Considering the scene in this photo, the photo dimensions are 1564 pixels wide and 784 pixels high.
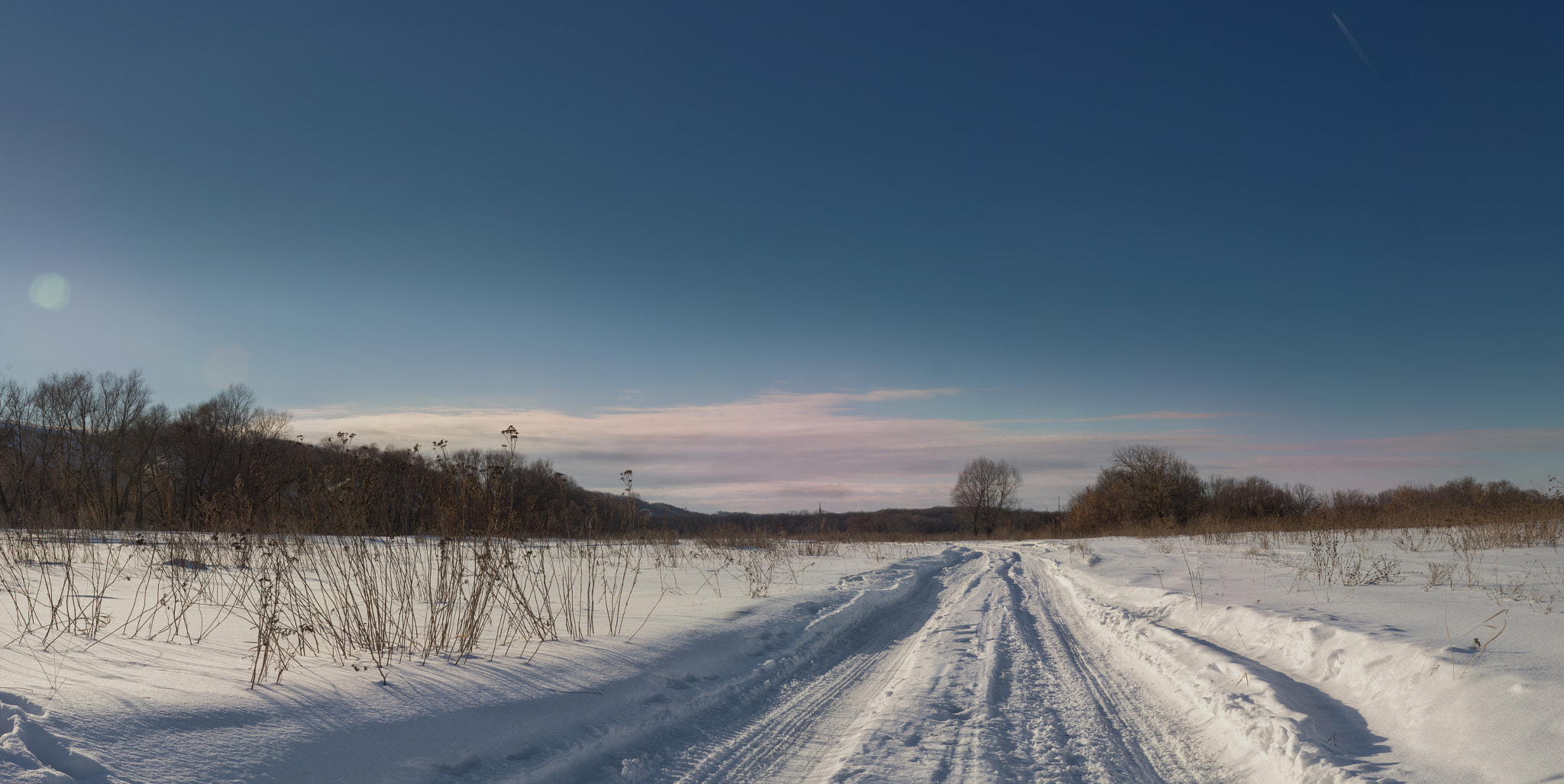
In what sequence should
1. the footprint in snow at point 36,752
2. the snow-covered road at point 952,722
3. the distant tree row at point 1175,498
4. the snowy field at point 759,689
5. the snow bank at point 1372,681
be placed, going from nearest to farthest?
the footprint in snow at point 36,752
the snowy field at point 759,689
the snow bank at point 1372,681
the snow-covered road at point 952,722
the distant tree row at point 1175,498

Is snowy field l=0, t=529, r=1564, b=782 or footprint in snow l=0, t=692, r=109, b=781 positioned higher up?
footprint in snow l=0, t=692, r=109, b=781

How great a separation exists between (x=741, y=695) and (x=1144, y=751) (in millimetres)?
2662

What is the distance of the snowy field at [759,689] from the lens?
3242 millimetres

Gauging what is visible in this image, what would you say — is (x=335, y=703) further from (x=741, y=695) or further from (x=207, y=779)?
(x=741, y=695)

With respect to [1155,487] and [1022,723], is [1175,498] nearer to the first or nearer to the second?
[1155,487]

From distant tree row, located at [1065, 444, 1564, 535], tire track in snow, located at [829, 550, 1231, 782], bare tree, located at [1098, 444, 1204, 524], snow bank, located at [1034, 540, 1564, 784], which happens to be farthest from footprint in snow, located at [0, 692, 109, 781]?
bare tree, located at [1098, 444, 1204, 524]

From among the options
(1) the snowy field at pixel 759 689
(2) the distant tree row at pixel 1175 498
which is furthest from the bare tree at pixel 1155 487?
(1) the snowy field at pixel 759 689

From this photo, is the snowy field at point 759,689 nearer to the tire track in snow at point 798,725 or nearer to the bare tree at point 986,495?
the tire track in snow at point 798,725

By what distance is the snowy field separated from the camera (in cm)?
324

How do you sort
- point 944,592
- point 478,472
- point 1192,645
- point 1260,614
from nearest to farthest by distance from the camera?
1. point 478,472
2. point 1192,645
3. point 1260,614
4. point 944,592

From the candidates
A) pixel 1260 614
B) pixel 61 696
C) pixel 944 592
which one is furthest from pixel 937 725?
pixel 944 592

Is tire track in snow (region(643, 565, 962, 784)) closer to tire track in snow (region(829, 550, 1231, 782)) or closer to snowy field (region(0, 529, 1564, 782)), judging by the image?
snowy field (region(0, 529, 1564, 782))

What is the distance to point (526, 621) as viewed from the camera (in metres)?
6.41

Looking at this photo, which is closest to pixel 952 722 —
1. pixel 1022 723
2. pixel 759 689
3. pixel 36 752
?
pixel 1022 723
